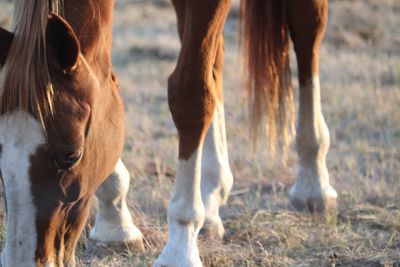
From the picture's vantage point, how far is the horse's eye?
2754 mm

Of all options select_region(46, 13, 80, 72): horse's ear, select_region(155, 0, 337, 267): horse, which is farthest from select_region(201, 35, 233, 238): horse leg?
select_region(46, 13, 80, 72): horse's ear

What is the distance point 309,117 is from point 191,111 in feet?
3.90

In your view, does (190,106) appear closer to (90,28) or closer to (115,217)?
A: (90,28)

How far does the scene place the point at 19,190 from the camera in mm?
2682

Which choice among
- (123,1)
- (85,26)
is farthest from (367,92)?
(123,1)

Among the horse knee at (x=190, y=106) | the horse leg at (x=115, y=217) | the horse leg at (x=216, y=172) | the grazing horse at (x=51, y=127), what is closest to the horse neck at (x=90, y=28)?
the grazing horse at (x=51, y=127)

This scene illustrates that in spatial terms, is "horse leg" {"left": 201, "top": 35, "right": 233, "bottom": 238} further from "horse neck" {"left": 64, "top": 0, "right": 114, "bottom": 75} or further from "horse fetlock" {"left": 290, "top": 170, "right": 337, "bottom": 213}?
"horse neck" {"left": 64, "top": 0, "right": 114, "bottom": 75}

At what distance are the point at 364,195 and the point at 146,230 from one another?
126cm

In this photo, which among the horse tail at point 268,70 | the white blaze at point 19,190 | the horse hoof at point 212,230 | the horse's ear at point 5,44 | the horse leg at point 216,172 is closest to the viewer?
the white blaze at point 19,190

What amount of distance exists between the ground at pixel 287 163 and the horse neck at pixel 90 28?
0.90 meters

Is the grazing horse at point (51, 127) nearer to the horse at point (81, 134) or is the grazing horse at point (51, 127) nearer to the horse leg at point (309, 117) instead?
the horse at point (81, 134)

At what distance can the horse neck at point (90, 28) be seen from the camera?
10.0 ft

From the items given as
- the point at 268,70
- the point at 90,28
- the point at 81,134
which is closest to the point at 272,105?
the point at 268,70

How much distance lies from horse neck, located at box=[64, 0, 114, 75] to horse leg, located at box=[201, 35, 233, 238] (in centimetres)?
101
